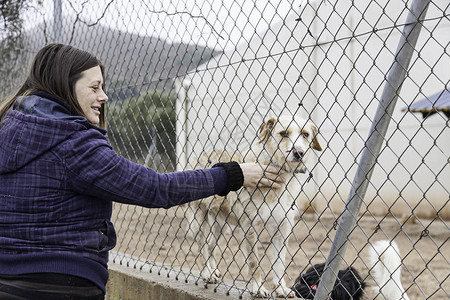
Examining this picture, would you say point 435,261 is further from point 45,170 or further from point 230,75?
point 230,75

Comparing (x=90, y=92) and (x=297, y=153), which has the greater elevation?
(x=297, y=153)

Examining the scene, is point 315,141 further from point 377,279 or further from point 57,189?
point 57,189

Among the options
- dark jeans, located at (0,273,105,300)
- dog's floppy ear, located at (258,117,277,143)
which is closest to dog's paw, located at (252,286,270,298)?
dog's floppy ear, located at (258,117,277,143)

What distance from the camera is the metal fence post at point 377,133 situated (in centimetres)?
188

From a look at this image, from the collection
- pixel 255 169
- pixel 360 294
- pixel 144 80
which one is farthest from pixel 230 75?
pixel 255 169

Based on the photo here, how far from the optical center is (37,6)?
16.5 ft

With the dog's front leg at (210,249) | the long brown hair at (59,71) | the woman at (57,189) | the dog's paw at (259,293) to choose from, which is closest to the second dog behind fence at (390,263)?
the dog's paw at (259,293)

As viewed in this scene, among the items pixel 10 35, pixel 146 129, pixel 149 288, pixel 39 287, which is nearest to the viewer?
pixel 39 287

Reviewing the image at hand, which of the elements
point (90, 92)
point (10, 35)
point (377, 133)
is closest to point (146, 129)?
point (90, 92)

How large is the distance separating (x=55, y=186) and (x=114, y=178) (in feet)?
0.72

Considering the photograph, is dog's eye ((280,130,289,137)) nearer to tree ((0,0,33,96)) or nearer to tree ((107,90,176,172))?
tree ((107,90,176,172))

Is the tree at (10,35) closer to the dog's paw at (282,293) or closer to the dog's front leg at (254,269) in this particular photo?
the dog's front leg at (254,269)

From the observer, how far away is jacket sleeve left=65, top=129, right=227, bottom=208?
168cm

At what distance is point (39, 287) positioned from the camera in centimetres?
171
